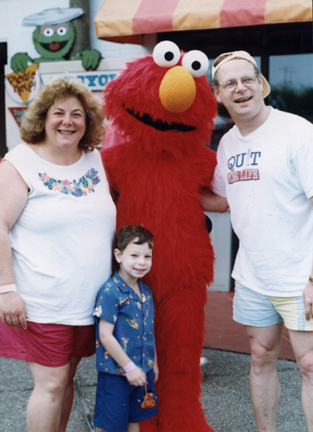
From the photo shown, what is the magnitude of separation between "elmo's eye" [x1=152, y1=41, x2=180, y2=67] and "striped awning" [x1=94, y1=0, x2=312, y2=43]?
6.94 feet

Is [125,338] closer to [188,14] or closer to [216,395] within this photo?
[216,395]

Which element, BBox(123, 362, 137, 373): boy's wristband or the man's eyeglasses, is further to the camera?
the man's eyeglasses

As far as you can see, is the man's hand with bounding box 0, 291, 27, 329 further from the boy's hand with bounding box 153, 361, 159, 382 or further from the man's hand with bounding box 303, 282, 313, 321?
the man's hand with bounding box 303, 282, 313, 321

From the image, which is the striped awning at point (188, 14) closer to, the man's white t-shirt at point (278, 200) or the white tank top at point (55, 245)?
the man's white t-shirt at point (278, 200)

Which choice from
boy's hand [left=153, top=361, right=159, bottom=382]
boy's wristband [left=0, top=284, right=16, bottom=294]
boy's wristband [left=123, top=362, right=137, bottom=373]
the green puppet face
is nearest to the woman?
boy's wristband [left=0, top=284, right=16, bottom=294]

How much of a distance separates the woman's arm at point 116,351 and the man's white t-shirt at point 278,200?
27.4 inches

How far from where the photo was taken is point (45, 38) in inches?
210

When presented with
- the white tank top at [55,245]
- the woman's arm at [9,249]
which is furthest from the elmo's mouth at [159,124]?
the woman's arm at [9,249]

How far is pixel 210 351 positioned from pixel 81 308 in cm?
207

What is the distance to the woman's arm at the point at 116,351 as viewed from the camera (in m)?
2.01

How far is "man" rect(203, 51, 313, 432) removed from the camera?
2070 mm

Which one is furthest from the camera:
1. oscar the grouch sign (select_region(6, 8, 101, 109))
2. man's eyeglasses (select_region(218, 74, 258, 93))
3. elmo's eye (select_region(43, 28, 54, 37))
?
elmo's eye (select_region(43, 28, 54, 37))

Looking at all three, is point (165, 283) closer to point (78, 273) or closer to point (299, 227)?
point (78, 273)

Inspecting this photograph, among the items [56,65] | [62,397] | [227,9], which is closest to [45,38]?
[56,65]
